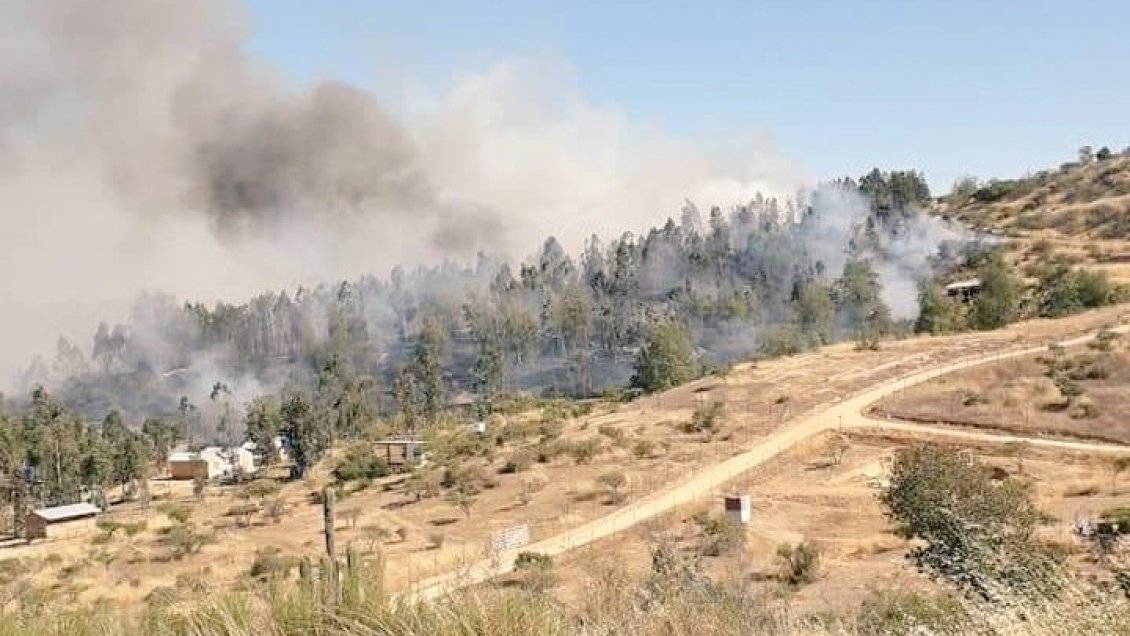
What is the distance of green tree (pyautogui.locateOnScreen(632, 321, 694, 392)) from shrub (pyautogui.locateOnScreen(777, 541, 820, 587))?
173 ft

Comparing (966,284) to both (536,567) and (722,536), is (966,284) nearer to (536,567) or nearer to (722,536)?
(722,536)

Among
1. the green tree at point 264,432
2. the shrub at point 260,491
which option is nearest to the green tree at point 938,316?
the shrub at point 260,491

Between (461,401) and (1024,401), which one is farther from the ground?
(1024,401)

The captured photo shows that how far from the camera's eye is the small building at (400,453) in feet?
201

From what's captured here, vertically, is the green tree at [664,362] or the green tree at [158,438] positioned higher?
the green tree at [664,362]

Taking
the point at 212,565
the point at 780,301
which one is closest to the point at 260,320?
the point at 780,301

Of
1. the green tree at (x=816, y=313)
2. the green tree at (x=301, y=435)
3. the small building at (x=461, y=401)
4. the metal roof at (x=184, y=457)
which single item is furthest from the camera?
the small building at (x=461, y=401)

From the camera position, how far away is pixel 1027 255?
341 ft

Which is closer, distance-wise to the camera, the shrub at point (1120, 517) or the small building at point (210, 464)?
the shrub at point (1120, 517)

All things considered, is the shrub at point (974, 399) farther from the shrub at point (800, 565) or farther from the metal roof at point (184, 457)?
the metal roof at point (184, 457)

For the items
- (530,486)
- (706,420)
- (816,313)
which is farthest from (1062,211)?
(530,486)

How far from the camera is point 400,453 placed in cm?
6575

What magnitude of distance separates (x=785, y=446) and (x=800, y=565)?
20396mm

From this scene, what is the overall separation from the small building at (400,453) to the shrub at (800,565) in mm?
37942
